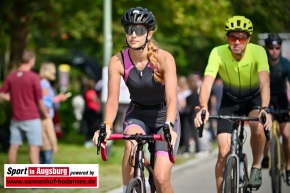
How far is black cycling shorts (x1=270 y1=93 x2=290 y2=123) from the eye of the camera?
1178 cm

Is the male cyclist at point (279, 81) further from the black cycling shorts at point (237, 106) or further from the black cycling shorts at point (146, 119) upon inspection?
the black cycling shorts at point (146, 119)

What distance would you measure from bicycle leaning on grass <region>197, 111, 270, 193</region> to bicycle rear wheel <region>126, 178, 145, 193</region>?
1745 millimetres

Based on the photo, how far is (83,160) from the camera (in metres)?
16.8

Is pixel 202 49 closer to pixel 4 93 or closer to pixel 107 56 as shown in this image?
pixel 107 56

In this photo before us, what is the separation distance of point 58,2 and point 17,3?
2.02 m

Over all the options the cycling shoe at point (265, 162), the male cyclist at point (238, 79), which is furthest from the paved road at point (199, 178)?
the male cyclist at point (238, 79)

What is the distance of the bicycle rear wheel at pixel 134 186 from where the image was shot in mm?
6934

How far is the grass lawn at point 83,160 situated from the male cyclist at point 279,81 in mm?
2374

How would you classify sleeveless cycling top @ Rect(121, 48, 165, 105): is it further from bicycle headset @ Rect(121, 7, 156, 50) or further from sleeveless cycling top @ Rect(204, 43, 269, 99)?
sleeveless cycling top @ Rect(204, 43, 269, 99)

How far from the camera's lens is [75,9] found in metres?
24.3

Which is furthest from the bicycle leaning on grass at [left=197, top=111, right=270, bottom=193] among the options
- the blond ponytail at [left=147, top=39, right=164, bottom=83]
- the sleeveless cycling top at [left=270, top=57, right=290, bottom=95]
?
the sleeveless cycling top at [left=270, top=57, right=290, bottom=95]

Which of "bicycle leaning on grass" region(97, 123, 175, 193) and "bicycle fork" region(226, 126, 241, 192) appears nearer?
"bicycle leaning on grass" region(97, 123, 175, 193)

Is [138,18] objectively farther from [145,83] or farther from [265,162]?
[265,162]

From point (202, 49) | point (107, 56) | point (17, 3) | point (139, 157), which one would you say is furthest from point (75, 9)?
point (202, 49)
